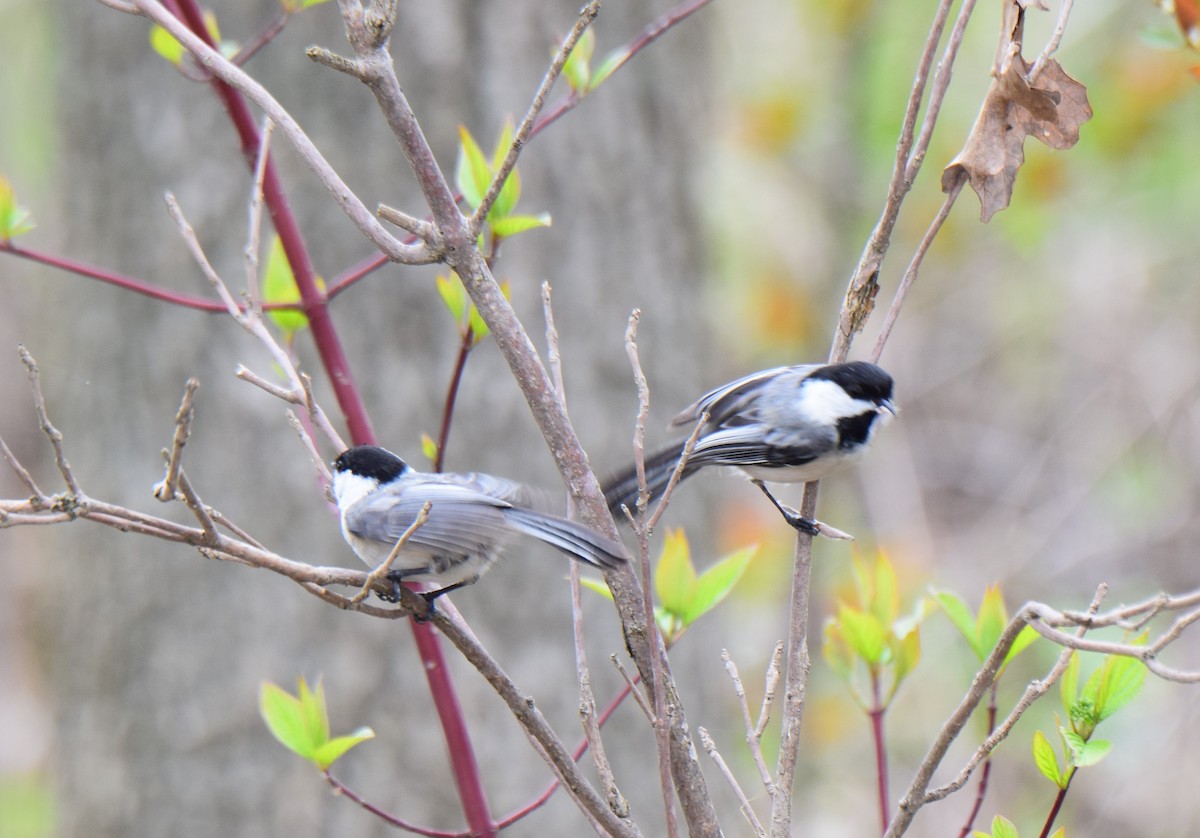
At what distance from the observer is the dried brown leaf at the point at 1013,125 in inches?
52.1

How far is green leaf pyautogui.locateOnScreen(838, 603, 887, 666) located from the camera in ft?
4.53

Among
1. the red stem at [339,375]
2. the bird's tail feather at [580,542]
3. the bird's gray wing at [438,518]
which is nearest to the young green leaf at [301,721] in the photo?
the red stem at [339,375]

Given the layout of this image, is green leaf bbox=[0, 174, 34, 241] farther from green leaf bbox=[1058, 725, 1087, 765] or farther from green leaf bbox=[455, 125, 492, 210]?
green leaf bbox=[1058, 725, 1087, 765]

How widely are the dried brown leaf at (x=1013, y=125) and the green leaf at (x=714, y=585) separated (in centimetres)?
52

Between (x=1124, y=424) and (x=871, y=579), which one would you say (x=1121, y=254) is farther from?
(x=871, y=579)

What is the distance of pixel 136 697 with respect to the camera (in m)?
3.05

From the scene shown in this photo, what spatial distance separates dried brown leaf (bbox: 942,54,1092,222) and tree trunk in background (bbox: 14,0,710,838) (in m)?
1.87

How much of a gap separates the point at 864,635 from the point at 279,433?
2045mm

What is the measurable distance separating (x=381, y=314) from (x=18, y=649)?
6.55 metres

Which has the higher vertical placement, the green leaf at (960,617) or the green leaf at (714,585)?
the green leaf at (714,585)

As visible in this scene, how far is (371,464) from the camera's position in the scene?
1.60 meters

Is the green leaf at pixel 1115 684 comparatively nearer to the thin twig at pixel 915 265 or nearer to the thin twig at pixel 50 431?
the thin twig at pixel 915 265

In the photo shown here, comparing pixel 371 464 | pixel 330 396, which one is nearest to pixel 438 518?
pixel 371 464

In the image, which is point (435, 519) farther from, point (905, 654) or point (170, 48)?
point (170, 48)
